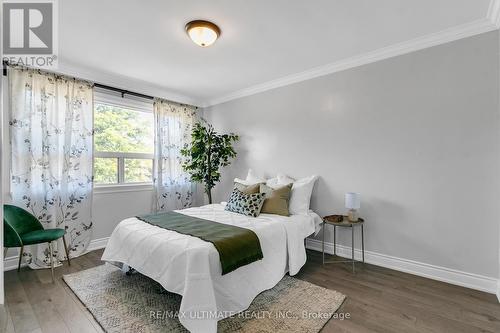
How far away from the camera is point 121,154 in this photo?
4.22 m

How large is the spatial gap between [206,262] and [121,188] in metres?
2.68

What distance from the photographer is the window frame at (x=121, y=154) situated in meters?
3.96

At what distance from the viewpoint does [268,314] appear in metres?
2.30

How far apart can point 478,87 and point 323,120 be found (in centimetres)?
165

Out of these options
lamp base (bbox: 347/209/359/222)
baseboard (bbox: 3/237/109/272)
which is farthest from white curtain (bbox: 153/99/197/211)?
lamp base (bbox: 347/209/359/222)

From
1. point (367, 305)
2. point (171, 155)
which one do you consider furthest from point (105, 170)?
point (367, 305)

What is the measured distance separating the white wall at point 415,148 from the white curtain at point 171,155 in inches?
81.0

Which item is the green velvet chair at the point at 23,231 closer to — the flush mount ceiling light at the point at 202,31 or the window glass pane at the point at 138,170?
the window glass pane at the point at 138,170

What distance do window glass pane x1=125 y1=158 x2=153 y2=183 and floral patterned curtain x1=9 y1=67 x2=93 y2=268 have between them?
637mm

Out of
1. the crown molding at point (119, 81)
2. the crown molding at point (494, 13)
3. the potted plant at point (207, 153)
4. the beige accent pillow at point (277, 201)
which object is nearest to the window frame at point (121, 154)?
the crown molding at point (119, 81)

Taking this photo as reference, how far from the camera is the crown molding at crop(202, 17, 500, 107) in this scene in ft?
8.71

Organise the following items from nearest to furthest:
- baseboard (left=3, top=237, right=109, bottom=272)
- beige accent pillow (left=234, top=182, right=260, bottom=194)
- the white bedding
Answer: the white bedding
baseboard (left=3, top=237, right=109, bottom=272)
beige accent pillow (left=234, top=182, right=260, bottom=194)

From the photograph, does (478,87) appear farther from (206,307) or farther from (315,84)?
(206,307)

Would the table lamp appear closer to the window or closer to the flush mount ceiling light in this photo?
the flush mount ceiling light
